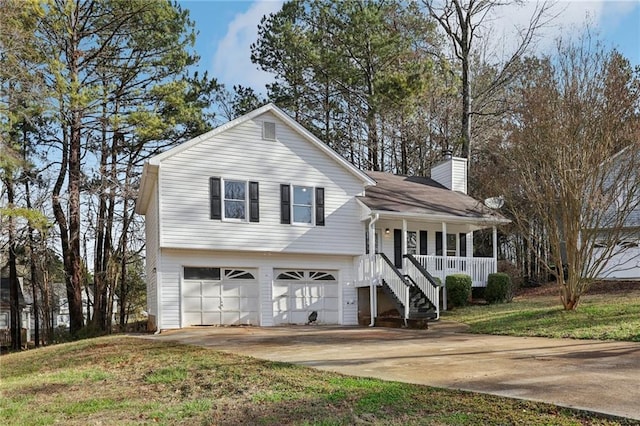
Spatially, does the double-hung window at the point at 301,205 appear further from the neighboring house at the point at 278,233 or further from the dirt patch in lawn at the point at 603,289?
the dirt patch in lawn at the point at 603,289

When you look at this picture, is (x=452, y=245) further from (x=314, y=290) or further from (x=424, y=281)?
(x=314, y=290)

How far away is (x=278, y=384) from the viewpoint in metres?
7.23

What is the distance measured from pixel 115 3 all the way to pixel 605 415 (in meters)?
22.5

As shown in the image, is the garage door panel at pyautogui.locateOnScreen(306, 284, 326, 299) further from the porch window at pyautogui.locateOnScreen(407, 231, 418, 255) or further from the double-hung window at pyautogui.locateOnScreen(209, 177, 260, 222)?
the porch window at pyautogui.locateOnScreen(407, 231, 418, 255)

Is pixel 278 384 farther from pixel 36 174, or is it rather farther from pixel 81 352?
pixel 36 174

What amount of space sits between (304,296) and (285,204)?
127 inches

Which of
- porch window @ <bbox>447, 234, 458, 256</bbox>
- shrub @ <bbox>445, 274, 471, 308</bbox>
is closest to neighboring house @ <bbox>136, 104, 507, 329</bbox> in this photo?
shrub @ <bbox>445, 274, 471, 308</bbox>

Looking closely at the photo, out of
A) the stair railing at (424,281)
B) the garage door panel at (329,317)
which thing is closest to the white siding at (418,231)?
the stair railing at (424,281)

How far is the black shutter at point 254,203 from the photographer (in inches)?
688

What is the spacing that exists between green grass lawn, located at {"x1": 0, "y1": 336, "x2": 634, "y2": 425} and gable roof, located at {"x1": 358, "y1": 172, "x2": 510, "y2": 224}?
35.5 ft

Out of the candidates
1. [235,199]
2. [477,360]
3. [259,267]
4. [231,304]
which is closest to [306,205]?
[235,199]

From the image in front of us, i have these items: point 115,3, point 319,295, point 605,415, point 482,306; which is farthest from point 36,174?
point 605,415

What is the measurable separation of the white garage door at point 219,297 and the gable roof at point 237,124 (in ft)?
→ 11.2

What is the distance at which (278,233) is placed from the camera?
17.8 meters
